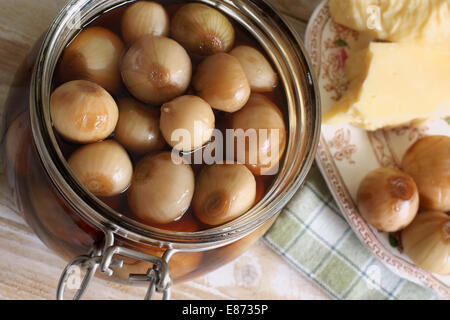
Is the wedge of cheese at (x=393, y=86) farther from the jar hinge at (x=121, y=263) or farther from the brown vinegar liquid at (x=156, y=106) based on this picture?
the jar hinge at (x=121, y=263)

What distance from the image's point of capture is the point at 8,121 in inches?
16.8

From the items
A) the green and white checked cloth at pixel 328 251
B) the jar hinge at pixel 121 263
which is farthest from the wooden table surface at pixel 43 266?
the jar hinge at pixel 121 263

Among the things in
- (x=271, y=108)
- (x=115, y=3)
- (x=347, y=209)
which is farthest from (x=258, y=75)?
(x=347, y=209)

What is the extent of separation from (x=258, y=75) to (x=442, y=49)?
35cm

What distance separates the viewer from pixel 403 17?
642mm

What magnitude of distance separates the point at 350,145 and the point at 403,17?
0.18 meters

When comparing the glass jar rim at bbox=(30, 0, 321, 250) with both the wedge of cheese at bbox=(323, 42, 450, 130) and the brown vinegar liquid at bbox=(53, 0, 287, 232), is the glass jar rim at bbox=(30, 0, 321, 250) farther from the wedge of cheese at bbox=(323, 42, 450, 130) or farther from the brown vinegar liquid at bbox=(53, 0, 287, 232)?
the wedge of cheese at bbox=(323, 42, 450, 130)

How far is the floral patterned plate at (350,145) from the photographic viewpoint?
0.63 metres

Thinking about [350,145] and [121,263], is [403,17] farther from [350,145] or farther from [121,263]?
[121,263]

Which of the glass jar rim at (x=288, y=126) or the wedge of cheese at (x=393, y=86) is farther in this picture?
the wedge of cheese at (x=393, y=86)

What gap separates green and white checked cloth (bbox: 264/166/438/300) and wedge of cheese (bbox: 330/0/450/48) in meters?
0.21

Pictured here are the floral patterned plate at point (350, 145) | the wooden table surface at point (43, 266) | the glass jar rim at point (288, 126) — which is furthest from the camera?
the floral patterned plate at point (350, 145)

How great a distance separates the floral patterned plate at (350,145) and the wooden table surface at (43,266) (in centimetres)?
10
